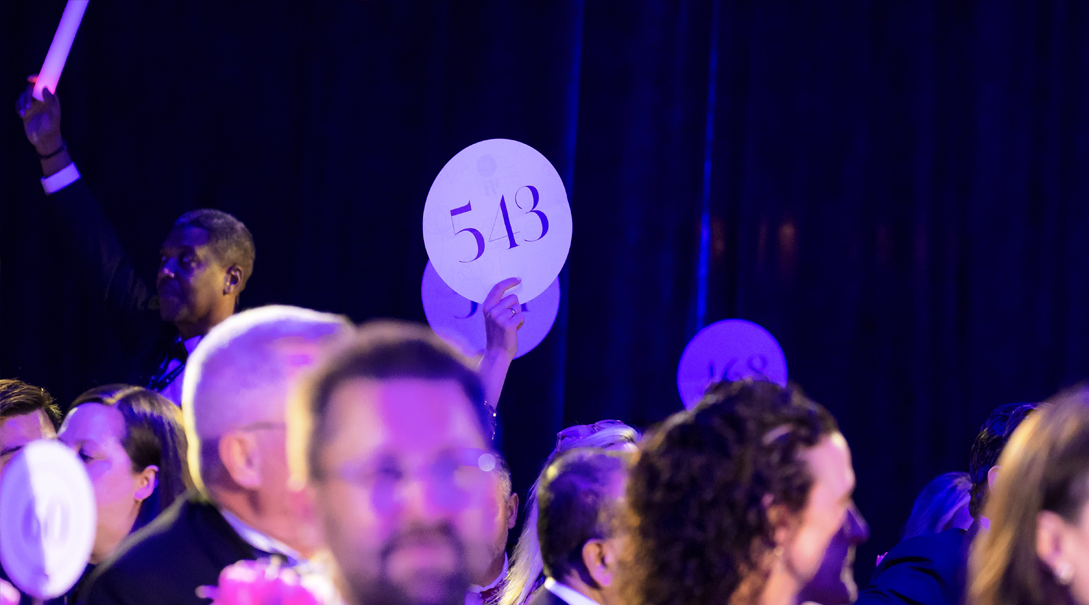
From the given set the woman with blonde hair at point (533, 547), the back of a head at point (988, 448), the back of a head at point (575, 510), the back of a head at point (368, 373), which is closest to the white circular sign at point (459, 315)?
the woman with blonde hair at point (533, 547)

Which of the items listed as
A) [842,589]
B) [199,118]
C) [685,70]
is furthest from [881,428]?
[842,589]

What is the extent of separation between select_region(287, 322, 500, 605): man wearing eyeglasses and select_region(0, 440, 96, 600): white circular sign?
43cm

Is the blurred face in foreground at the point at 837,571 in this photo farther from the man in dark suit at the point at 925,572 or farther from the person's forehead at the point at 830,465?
the man in dark suit at the point at 925,572

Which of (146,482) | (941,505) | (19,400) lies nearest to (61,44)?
(19,400)

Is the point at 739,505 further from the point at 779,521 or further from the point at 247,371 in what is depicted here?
the point at 247,371

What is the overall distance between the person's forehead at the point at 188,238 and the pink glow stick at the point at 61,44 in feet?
1.85

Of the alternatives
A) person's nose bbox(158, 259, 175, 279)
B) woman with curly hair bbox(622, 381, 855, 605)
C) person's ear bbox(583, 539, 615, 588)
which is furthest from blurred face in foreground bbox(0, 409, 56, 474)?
woman with curly hair bbox(622, 381, 855, 605)

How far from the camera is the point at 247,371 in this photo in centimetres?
134

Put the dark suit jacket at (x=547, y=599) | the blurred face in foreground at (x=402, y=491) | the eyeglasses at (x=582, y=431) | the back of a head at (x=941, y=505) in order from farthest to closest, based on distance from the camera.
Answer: the eyeglasses at (x=582, y=431), the back of a head at (x=941, y=505), the dark suit jacket at (x=547, y=599), the blurred face in foreground at (x=402, y=491)

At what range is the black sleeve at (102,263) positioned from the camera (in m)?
3.48

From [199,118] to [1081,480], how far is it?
363 centimetres

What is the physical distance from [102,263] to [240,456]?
241 cm

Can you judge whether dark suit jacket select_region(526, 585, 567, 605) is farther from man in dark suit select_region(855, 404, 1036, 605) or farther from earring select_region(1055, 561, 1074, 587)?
earring select_region(1055, 561, 1074, 587)

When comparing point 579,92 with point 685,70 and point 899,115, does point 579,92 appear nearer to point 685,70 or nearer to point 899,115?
point 685,70
